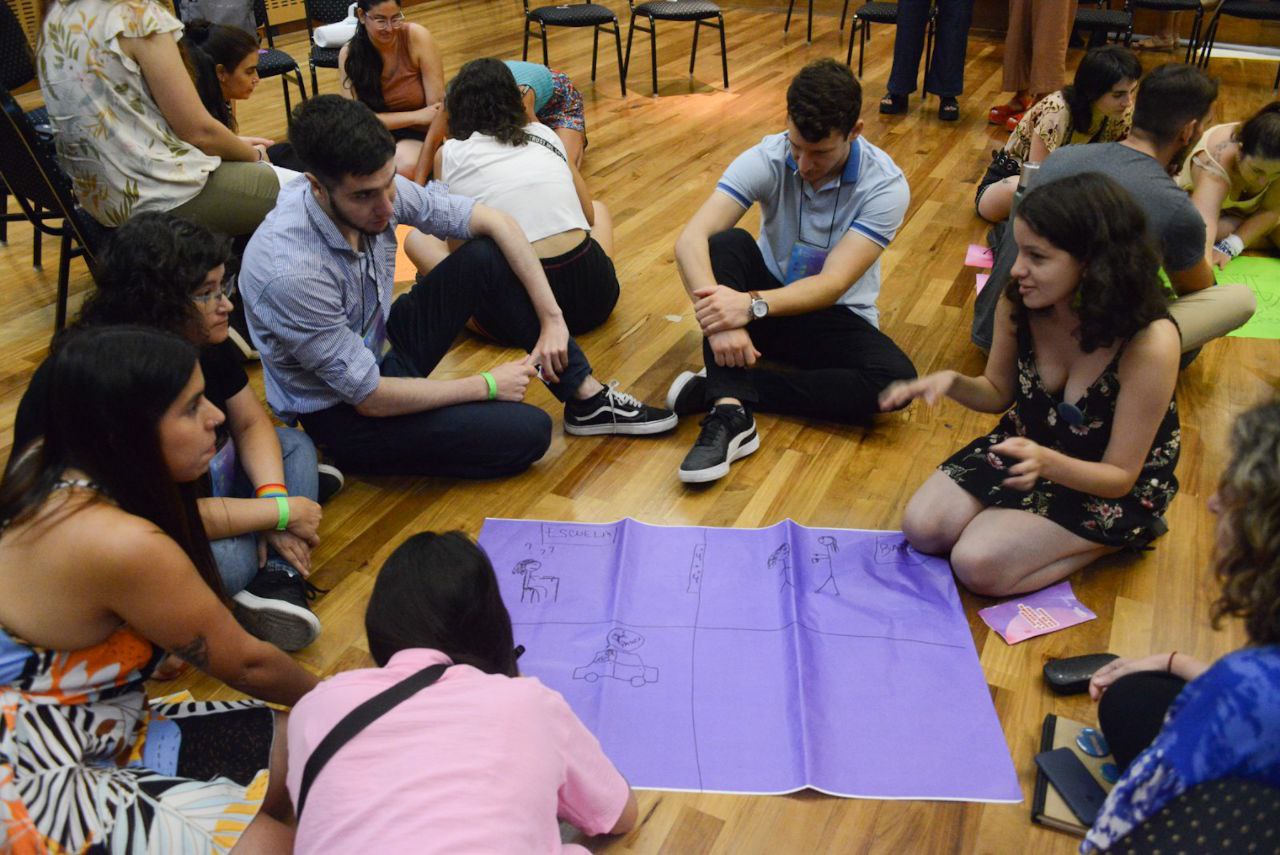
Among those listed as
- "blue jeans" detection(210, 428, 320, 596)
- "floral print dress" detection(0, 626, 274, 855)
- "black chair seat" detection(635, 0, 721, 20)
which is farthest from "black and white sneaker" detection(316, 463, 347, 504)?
"black chair seat" detection(635, 0, 721, 20)

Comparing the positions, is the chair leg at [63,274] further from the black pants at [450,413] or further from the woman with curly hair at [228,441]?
the woman with curly hair at [228,441]

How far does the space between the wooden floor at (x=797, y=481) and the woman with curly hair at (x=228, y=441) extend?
129 millimetres

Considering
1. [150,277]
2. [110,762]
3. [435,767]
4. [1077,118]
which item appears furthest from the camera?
[1077,118]

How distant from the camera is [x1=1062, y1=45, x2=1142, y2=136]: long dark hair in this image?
10.5ft

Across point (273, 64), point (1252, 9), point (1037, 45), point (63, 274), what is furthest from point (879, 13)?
point (63, 274)

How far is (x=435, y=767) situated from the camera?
0.97 metres

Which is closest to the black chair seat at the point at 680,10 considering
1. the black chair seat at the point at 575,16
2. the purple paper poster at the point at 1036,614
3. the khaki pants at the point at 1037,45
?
the black chair seat at the point at 575,16

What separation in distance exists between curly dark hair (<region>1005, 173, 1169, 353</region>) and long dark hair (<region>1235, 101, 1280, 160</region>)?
60.4 inches

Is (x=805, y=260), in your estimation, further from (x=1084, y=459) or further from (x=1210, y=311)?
(x=1210, y=311)

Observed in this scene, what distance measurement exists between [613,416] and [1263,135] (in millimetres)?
2151

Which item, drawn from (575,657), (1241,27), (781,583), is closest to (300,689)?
(575,657)

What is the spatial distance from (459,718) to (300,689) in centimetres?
63

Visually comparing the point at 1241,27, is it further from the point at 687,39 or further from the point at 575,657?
the point at 575,657

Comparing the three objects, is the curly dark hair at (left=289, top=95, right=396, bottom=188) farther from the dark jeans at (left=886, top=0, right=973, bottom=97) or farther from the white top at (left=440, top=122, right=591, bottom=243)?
the dark jeans at (left=886, top=0, right=973, bottom=97)
